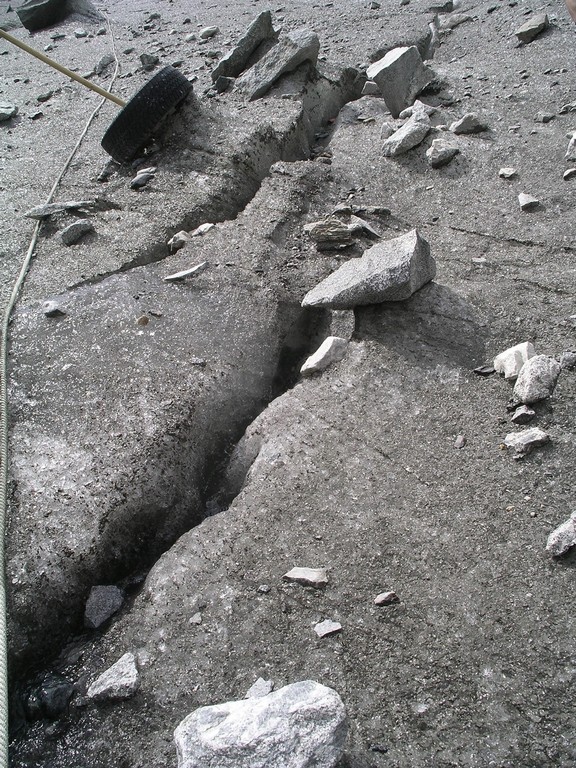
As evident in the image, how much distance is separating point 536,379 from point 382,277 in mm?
621

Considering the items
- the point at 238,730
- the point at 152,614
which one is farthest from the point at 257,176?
the point at 238,730

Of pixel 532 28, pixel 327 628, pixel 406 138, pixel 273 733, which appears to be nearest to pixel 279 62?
pixel 406 138

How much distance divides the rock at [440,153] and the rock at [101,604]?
2.41m

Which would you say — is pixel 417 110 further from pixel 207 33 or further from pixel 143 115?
pixel 207 33

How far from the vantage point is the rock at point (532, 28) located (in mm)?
3838

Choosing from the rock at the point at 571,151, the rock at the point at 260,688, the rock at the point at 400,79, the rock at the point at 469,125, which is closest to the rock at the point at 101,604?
the rock at the point at 260,688

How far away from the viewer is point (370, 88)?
385 centimetres

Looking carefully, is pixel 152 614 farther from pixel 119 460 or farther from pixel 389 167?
pixel 389 167

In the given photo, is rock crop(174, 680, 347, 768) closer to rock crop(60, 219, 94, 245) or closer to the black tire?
rock crop(60, 219, 94, 245)

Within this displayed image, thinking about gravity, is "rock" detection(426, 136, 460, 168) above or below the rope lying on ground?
below

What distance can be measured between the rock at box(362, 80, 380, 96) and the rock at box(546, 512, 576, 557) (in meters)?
3.17

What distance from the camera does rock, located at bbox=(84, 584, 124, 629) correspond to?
1.63m

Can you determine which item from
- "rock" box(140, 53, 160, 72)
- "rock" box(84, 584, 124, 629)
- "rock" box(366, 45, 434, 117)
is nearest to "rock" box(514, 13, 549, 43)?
"rock" box(366, 45, 434, 117)

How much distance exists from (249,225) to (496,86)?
1.90 meters
